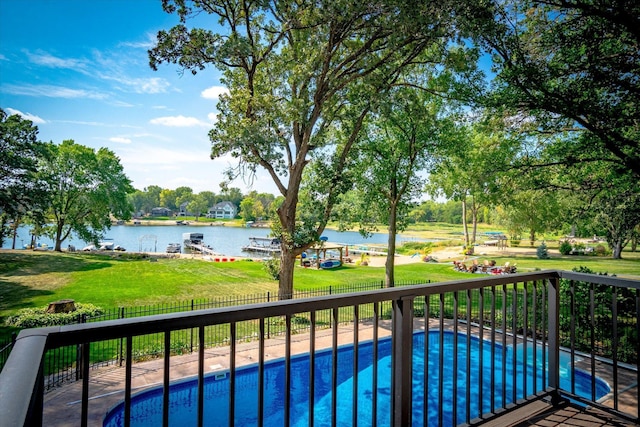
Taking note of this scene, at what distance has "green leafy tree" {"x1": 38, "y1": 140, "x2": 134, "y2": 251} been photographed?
16.0 m

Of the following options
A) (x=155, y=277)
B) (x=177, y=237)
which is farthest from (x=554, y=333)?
(x=177, y=237)

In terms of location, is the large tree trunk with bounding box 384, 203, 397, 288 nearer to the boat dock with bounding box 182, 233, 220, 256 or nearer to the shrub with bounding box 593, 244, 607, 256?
the shrub with bounding box 593, 244, 607, 256

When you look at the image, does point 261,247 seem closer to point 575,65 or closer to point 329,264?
point 329,264

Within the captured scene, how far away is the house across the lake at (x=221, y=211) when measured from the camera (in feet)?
98.8

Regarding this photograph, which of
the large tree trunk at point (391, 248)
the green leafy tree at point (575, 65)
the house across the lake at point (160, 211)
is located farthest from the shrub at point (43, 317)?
the house across the lake at point (160, 211)

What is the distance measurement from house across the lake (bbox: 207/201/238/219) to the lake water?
7.00 feet

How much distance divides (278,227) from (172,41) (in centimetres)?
530

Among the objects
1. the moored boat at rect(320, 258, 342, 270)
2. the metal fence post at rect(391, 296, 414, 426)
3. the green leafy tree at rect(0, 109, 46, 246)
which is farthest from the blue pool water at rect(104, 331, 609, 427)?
the moored boat at rect(320, 258, 342, 270)

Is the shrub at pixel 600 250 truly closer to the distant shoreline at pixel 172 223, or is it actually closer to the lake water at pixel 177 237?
the lake water at pixel 177 237

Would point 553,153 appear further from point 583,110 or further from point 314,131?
point 314,131

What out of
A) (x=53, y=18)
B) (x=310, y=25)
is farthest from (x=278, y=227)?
(x=53, y=18)

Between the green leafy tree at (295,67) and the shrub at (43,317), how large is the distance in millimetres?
4744

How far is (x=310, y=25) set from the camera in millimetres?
7984

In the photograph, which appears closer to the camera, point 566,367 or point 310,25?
point 566,367
